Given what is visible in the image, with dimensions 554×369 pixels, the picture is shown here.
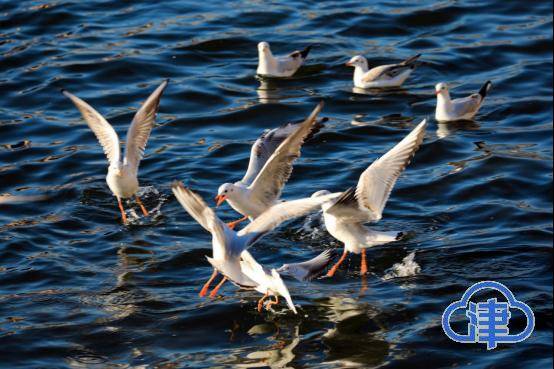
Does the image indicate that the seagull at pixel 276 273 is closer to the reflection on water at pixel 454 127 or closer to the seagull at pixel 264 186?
the seagull at pixel 264 186

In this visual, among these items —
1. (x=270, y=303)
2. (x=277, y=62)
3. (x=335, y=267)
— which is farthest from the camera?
(x=277, y=62)

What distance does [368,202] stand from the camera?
1083 cm

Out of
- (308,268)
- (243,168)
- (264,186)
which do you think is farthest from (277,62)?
(308,268)

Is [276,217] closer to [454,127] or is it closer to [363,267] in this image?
[363,267]

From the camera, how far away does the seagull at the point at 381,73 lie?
667 inches

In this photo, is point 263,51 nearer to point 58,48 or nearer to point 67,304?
point 58,48

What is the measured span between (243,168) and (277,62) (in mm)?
3566

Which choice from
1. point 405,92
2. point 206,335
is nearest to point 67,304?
point 206,335

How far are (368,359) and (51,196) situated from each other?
553 centimetres

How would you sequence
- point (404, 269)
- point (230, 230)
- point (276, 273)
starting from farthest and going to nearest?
point (404, 269), point (230, 230), point (276, 273)

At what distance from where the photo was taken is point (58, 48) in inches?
755

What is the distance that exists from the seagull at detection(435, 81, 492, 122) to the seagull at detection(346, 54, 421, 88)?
1373 millimetres

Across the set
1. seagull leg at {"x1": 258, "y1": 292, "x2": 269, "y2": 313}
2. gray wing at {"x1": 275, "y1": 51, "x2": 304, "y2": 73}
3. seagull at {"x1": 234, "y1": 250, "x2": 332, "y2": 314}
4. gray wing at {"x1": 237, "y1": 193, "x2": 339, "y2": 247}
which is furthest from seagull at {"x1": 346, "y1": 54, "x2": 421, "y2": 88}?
seagull leg at {"x1": 258, "y1": 292, "x2": 269, "y2": 313}

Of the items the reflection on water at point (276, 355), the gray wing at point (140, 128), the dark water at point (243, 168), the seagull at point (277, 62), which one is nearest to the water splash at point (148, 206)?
the dark water at point (243, 168)
